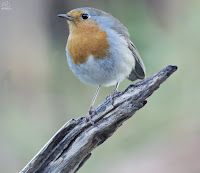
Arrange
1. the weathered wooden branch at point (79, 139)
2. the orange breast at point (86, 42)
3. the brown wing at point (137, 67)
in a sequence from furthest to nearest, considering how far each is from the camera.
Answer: the brown wing at point (137, 67) < the orange breast at point (86, 42) < the weathered wooden branch at point (79, 139)

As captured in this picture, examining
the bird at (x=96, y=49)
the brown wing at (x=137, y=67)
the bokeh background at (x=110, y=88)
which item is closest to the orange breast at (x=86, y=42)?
the bird at (x=96, y=49)

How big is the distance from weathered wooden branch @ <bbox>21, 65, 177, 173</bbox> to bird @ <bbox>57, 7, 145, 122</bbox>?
0.26m

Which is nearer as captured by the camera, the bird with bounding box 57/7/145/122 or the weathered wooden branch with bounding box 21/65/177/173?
the weathered wooden branch with bounding box 21/65/177/173

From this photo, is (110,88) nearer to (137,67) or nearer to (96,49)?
(137,67)

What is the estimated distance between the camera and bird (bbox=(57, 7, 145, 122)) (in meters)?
3.27

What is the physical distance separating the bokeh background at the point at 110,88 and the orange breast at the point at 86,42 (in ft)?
9.48

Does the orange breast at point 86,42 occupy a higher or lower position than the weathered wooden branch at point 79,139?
higher

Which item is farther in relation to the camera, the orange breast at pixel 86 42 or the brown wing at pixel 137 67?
the brown wing at pixel 137 67

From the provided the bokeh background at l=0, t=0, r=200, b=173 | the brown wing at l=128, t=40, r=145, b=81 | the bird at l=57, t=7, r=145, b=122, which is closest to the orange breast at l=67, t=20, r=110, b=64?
the bird at l=57, t=7, r=145, b=122

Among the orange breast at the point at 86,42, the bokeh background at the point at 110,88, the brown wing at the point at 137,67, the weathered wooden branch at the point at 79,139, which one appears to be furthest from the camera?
the bokeh background at the point at 110,88

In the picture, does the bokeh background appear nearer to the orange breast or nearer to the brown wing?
the brown wing

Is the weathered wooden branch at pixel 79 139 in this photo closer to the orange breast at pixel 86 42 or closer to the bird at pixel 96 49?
the bird at pixel 96 49

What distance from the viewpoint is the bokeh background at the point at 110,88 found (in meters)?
6.03

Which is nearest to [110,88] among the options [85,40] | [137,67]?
[137,67]
